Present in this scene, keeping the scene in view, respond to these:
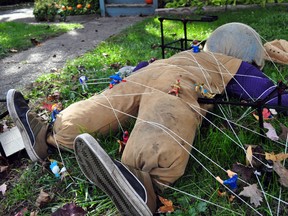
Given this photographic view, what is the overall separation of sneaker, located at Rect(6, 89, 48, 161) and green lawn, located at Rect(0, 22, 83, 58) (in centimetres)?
335

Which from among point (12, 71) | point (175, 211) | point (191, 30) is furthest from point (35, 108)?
point (191, 30)

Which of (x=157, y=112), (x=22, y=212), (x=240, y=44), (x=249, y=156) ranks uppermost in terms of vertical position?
(x=240, y=44)

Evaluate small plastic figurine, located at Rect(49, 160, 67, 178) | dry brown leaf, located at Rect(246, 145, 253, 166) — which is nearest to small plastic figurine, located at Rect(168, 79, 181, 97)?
dry brown leaf, located at Rect(246, 145, 253, 166)

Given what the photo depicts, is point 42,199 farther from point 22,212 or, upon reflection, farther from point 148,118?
point 148,118

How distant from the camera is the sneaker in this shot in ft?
6.75

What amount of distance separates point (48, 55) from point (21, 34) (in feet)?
6.72

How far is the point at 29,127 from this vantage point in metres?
2.08

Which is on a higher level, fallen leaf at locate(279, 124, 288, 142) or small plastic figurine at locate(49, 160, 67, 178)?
fallen leaf at locate(279, 124, 288, 142)

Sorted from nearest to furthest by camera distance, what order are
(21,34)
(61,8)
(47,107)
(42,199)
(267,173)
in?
(267,173), (42,199), (47,107), (21,34), (61,8)

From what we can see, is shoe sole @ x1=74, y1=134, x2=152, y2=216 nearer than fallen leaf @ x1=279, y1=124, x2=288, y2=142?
Yes

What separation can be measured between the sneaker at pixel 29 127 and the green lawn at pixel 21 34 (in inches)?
132

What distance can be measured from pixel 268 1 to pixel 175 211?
6450mm

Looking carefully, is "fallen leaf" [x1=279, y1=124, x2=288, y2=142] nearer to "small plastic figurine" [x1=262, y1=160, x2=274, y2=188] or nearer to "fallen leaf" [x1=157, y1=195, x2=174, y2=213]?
"small plastic figurine" [x1=262, y1=160, x2=274, y2=188]

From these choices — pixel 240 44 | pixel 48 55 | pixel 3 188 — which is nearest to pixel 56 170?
pixel 3 188
